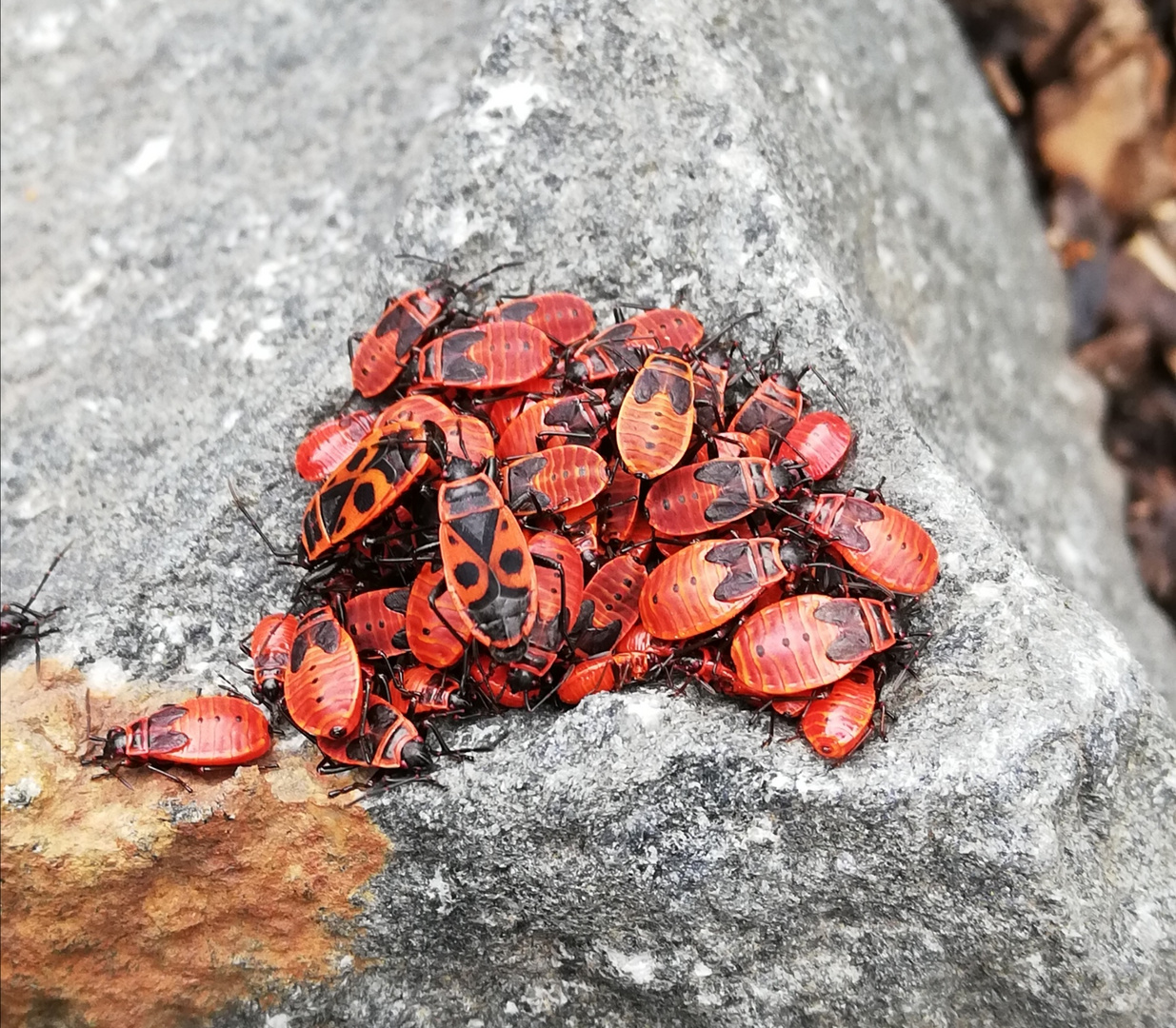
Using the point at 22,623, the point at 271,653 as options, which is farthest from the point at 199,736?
the point at 22,623

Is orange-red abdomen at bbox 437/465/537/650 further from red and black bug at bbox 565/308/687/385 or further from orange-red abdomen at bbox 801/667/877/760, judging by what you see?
orange-red abdomen at bbox 801/667/877/760

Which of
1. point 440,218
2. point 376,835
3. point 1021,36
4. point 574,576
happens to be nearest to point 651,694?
point 574,576

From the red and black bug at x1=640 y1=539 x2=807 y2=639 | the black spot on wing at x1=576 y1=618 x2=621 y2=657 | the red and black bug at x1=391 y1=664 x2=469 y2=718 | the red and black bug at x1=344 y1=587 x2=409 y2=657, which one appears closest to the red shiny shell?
the red and black bug at x1=344 y1=587 x2=409 y2=657

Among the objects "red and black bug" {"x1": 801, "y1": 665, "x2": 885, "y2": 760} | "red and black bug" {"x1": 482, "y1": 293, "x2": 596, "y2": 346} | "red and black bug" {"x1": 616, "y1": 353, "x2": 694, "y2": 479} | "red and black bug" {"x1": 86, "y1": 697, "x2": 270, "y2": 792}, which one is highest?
"red and black bug" {"x1": 482, "y1": 293, "x2": 596, "y2": 346}

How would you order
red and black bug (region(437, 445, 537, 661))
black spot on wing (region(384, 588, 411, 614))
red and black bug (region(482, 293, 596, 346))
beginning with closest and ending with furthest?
red and black bug (region(437, 445, 537, 661))
black spot on wing (region(384, 588, 411, 614))
red and black bug (region(482, 293, 596, 346))

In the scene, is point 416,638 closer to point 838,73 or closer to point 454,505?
point 454,505

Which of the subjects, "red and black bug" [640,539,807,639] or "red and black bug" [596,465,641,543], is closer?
"red and black bug" [640,539,807,639]

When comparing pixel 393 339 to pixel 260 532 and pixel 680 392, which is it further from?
pixel 680 392
